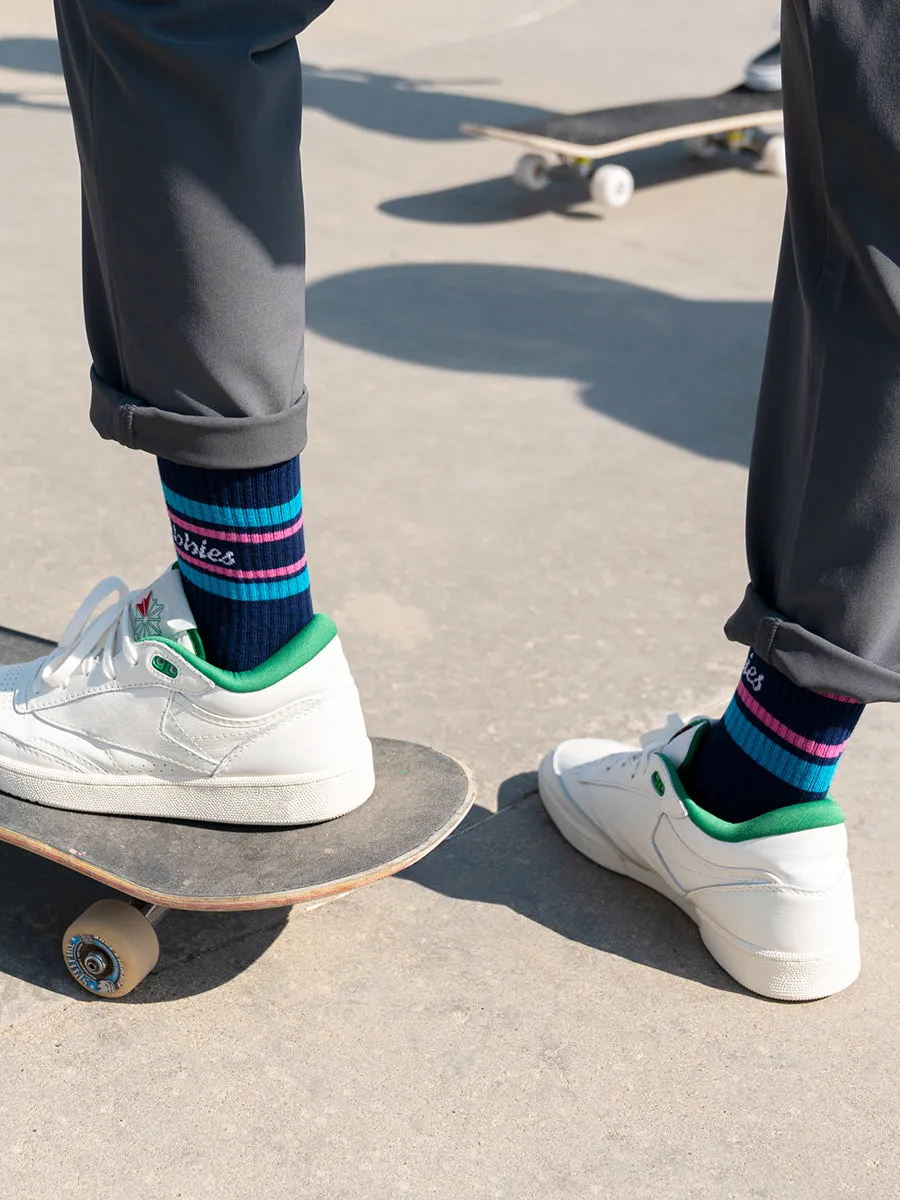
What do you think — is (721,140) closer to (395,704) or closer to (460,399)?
(460,399)

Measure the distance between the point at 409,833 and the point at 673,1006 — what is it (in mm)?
332

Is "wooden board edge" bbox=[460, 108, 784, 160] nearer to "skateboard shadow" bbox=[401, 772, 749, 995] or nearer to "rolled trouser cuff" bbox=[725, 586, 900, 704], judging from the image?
"skateboard shadow" bbox=[401, 772, 749, 995]

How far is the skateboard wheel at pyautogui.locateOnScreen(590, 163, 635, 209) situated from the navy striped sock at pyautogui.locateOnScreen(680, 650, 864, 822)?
9.67ft

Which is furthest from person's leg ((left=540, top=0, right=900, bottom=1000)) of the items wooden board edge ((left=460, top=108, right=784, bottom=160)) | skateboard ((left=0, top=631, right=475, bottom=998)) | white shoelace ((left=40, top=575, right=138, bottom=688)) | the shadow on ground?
wooden board edge ((left=460, top=108, right=784, bottom=160))

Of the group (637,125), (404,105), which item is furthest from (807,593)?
(404,105)

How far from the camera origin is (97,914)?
56.5 inches

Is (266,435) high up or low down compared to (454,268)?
up

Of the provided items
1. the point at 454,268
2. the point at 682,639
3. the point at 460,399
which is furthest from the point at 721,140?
the point at 682,639

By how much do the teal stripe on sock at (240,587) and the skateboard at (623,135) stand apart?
298 cm

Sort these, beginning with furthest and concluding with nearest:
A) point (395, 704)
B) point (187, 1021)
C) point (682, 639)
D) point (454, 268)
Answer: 1. point (454, 268)
2. point (682, 639)
3. point (395, 704)
4. point (187, 1021)

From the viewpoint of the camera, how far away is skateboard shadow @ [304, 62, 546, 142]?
507 centimetres

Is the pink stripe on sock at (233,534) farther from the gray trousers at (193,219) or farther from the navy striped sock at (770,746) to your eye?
the navy striped sock at (770,746)

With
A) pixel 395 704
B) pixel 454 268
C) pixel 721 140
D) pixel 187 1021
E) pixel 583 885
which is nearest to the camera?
pixel 187 1021

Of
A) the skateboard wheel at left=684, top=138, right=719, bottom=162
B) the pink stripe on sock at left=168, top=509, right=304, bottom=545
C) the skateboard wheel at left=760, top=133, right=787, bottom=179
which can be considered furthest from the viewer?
the skateboard wheel at left=684, top=138, right=719, bottom=162
